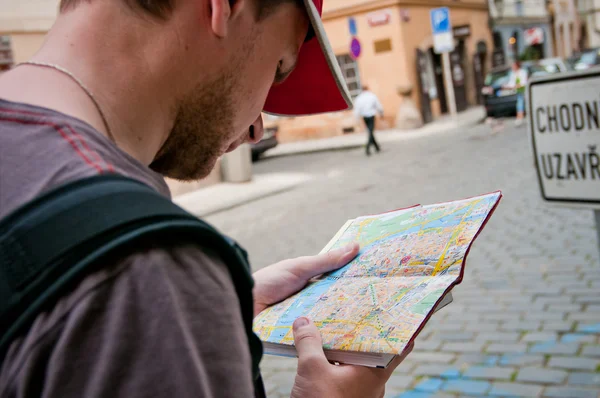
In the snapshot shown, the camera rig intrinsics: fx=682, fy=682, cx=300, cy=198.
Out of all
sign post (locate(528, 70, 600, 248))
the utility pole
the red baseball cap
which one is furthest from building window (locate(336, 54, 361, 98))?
the red baseball cap

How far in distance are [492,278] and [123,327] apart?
4.94 meters

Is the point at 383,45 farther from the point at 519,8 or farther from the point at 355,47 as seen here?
the point at 519,8

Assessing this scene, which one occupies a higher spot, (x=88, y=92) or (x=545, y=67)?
(x=88, y=92)

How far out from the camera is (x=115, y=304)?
24.8 inches

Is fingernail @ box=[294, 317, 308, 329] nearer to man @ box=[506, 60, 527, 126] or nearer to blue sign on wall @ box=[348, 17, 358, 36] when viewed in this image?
man @ box=[506, 60, 527, 126]

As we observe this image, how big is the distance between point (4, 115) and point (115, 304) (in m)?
0.27

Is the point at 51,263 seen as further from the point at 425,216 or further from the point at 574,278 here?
the point at 574,278

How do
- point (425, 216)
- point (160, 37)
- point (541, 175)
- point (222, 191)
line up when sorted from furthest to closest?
point (222, 191) < point (541, 175) < point (425, 216) < point (160, 37)

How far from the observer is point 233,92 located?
0.99m

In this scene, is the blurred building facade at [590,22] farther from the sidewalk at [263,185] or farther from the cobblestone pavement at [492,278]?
the cobblestone pavement at [492,278]

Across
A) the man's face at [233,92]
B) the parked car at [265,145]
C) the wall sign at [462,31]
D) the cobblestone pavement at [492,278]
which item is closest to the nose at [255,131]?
the man's face at [233,92]

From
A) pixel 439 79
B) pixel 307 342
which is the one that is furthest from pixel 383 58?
pixel 307 342

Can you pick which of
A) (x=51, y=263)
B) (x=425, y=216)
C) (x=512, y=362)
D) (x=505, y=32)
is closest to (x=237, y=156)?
(x=512, y=362)

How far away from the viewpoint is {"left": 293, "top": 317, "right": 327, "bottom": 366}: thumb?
1.12 m
